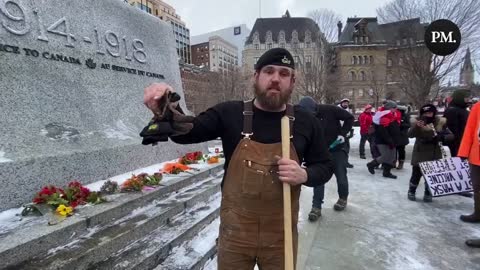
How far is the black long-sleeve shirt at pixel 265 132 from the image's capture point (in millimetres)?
2129

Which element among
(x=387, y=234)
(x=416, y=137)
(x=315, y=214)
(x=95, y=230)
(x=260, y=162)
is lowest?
(x=387, y=234)

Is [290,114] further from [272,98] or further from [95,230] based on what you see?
[95,230]

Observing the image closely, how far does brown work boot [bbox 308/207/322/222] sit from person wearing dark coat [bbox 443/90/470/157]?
11.6ft

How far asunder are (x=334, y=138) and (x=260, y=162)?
3.80 metres

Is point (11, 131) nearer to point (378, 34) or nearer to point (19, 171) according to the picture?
point (19, 171)

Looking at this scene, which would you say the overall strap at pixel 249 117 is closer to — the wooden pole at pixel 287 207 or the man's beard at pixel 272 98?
the man's beard at pixel 272 98

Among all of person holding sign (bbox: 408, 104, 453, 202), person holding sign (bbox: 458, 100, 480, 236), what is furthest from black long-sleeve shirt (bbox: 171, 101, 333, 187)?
person holding sign (bbox: 408, 104, 453, 202)

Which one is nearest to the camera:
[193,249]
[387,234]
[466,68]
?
[193,249]

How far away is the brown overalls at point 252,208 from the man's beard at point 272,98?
0.10 meters

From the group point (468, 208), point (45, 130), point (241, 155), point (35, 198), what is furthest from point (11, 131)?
point (468, 208)

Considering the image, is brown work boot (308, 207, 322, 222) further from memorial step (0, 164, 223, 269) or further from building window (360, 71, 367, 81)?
building window (360, 71, 367, 81)

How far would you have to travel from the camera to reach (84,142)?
4.85 metres

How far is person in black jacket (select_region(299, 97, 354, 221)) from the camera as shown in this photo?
17.4 ft

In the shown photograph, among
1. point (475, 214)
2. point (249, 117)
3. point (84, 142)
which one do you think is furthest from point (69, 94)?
point (475, 214)
